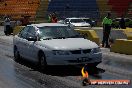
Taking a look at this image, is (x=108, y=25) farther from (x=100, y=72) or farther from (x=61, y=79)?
(x=61, y=79)

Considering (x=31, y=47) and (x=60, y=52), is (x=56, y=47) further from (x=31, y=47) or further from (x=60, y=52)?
Answer: (x=31, y=47)

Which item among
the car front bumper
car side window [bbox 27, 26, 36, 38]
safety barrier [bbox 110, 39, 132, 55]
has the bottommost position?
safety barrier [bbox 110, 39, 132, 55]

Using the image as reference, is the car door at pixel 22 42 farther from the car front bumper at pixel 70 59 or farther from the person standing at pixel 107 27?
the person standing at pixel 107 27

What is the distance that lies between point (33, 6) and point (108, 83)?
4717 centimetres

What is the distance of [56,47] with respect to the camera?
11383 millimetres

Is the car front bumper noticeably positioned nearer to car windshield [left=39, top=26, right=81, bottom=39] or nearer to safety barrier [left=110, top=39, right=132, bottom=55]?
car windshield [left=39, top=26, right=81, bottom=39]

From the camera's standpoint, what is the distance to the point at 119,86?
29.3 feet

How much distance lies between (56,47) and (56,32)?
1484mm

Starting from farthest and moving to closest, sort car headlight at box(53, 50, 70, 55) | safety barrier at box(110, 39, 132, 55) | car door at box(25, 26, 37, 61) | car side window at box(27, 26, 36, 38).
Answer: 1. safety barrier at box(110, 39, 132, 55)
2. car side window at box(27, 26, 36, 38)
3. car door at box(25, 26, 37, 61)
4. car headlight at box(53, 50, 70, 55)

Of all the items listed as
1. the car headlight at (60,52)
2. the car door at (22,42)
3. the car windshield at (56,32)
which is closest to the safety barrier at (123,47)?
the car windshield at (56,32)

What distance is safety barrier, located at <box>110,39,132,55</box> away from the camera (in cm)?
1719

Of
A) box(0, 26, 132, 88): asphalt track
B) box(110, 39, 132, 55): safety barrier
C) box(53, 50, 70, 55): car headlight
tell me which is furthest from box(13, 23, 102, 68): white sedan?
box(110, 39, 132, 55): safety barrier

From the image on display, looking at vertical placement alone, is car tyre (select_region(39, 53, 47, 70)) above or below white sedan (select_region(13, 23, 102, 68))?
below

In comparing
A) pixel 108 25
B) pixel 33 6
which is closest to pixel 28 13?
pixel 33 6
